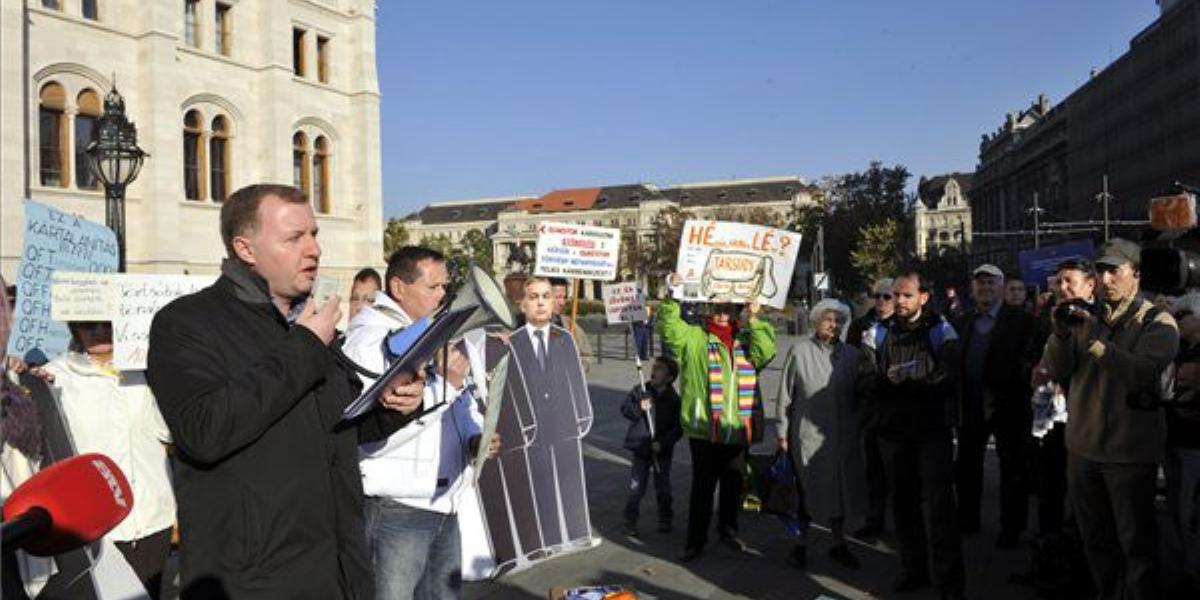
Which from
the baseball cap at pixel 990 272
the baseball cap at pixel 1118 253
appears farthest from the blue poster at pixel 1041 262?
the baseball cap at pixel 1118 253

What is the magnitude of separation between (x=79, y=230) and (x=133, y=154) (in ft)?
12.2

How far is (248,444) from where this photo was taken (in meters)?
2.33

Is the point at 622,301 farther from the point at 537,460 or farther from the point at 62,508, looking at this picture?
the point at 62,508

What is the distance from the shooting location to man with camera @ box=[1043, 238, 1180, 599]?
14.4 feet

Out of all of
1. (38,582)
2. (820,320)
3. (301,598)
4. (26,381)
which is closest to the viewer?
(38,582)

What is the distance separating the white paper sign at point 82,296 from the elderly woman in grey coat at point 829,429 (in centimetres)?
464

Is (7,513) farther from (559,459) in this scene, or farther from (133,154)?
(133,154)

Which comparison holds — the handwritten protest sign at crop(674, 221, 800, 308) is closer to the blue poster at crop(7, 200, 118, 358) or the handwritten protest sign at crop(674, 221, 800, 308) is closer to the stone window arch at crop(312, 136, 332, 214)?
the blue poster at crop(7, 200, 118, 358)

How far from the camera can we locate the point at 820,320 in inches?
258

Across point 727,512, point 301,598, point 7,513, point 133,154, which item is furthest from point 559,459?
point 133,154

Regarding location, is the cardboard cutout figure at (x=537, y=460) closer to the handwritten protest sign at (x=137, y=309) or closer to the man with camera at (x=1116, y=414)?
the handwritten protest sign at (x=137, y=309)

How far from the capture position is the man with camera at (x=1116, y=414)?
440cm

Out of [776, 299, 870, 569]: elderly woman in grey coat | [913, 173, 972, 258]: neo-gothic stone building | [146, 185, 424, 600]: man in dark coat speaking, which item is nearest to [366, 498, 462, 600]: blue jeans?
[146, 185, 424, 600]: man in dark coat speaking

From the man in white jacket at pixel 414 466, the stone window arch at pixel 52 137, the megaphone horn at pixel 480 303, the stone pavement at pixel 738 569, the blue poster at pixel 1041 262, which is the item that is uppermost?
the stone window arch at pixel 52 137
